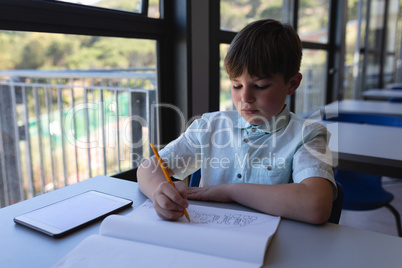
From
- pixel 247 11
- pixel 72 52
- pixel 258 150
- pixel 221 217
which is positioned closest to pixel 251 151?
pixel 258 150

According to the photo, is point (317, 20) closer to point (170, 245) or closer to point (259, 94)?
point (259, 94)

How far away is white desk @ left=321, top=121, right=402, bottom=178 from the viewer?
1.23 metres

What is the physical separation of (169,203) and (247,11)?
270 centimetres

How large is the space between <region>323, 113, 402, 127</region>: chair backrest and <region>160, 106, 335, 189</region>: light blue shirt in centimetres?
130

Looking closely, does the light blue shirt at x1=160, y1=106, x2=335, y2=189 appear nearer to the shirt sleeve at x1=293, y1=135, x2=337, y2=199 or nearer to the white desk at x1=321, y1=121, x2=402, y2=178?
the shirt sleeve at x1=293, y1=135, x2=337, y2=199

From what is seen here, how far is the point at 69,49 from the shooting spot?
17.8 feet

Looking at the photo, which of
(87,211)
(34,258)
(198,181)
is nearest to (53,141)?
(198,181)

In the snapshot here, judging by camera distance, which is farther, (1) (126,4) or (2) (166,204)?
Answer: (1) (126,4)

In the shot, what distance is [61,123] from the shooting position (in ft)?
8.07

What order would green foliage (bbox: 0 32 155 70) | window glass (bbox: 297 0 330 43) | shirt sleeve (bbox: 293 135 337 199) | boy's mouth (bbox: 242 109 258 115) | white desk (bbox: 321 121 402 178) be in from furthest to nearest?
1. green foliage (bbox: 0 32 155 70)
2. window glass (bbox: 297 0 330 43)
3. white desk (bbox: 321 121 402 178)
4. boy's mouth (bbox: 242 109 258 115)
5. shirt sleeve (bbox: 293 135 337 199)

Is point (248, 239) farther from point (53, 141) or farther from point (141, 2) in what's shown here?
point (53, 141)

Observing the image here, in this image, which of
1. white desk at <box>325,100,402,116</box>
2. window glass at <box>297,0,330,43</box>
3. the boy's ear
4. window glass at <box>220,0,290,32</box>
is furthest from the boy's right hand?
window glass at <box>297,0,330,43</box>

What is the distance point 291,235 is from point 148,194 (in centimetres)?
39

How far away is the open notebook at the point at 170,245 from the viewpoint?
58cm
